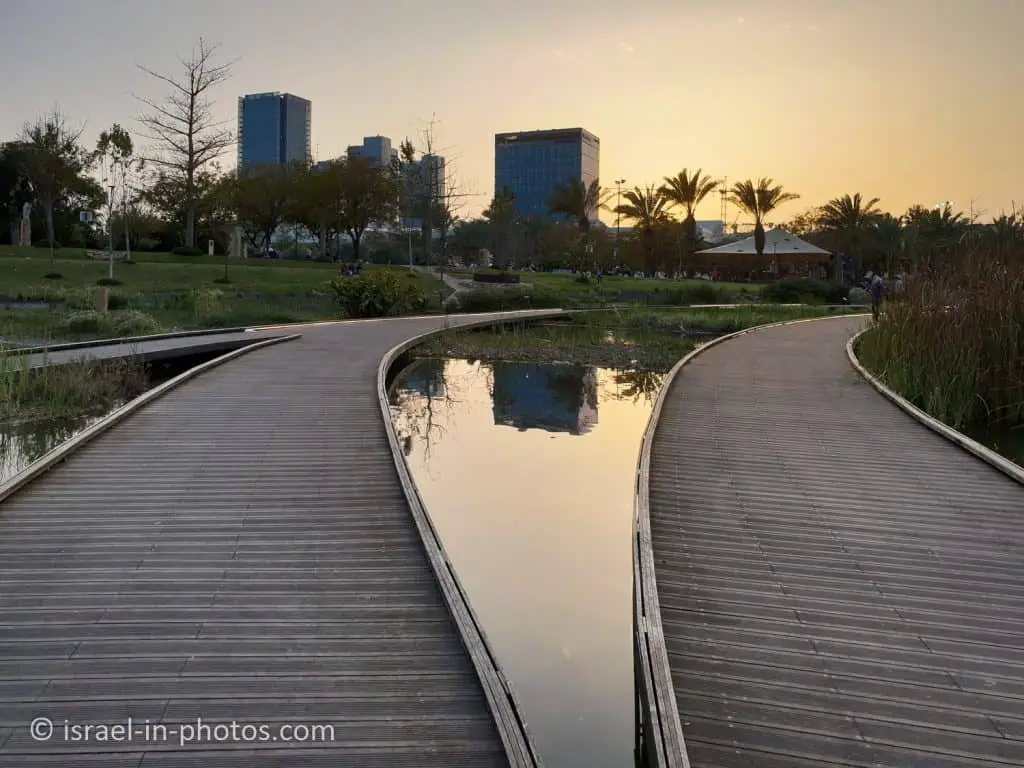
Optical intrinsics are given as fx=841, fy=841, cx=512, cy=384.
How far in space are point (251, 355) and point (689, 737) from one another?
1026 cm

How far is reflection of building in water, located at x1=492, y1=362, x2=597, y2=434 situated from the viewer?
969 centimetres

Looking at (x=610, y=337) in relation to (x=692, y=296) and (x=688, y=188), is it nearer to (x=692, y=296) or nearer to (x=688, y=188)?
(x=692, y=296)

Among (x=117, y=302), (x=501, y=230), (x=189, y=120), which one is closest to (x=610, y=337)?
(x=117, y=302)

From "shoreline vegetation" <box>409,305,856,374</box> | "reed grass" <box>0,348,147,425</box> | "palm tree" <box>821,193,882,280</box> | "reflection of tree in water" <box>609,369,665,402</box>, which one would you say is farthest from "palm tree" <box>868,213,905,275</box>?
"reed grass" <box>0,348,147,425</box>

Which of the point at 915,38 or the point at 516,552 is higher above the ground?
the point at 915,38

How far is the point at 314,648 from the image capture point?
329 cm

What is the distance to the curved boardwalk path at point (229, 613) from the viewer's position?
8.89ft

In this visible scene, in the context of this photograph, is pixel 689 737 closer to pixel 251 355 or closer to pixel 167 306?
pixel 251 355

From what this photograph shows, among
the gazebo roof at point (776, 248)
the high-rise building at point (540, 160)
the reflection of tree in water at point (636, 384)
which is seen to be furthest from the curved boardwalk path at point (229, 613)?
the high-rise building at point (540, 160)

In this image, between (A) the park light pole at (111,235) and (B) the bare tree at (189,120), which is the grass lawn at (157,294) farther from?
(B) the bare tree at (189,120)

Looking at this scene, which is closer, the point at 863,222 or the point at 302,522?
the point at 302,522

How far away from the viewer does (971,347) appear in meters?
9.00

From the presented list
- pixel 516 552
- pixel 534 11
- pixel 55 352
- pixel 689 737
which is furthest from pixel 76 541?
pixel 534 11

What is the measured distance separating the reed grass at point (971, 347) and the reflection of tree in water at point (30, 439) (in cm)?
877
